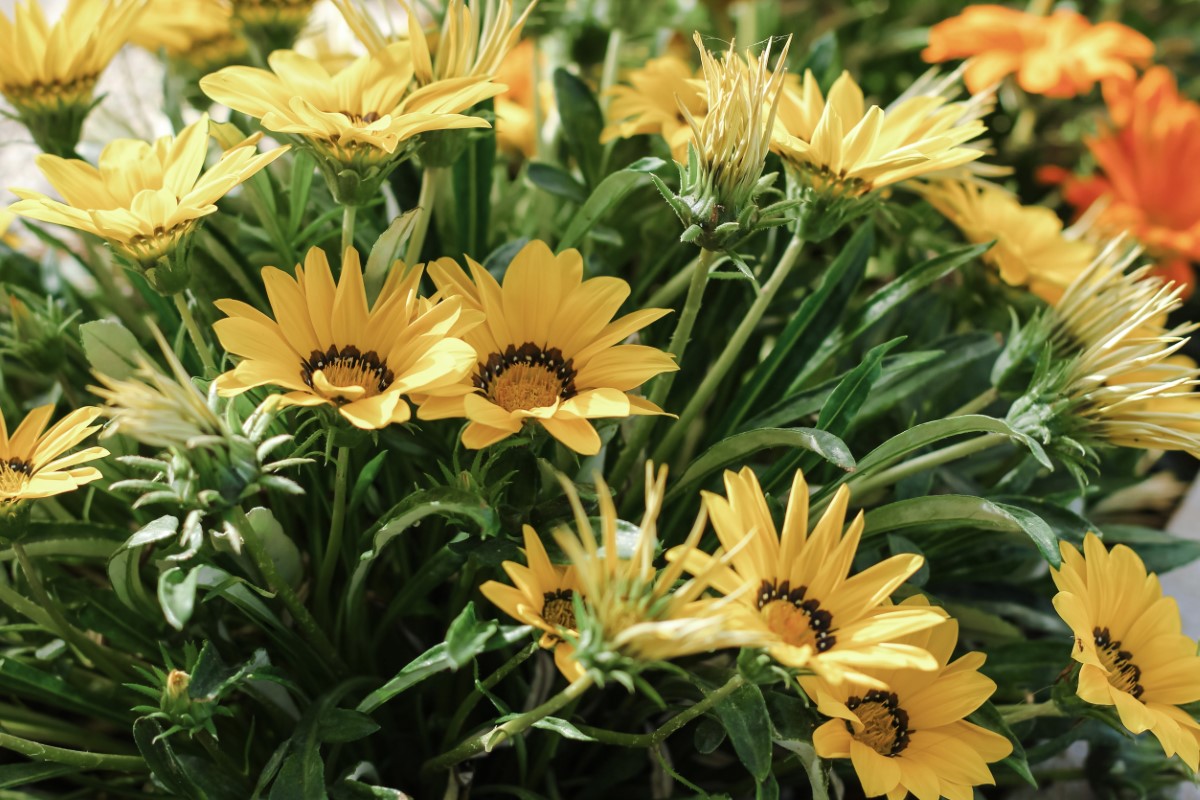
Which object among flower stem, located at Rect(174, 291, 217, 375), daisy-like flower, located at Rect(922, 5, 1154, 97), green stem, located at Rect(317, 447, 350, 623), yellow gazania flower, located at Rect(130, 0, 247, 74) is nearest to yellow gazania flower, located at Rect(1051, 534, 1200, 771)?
green stem, located at Rect(317, 447, 350, 623)

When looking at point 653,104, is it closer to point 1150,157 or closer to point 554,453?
point 554,453

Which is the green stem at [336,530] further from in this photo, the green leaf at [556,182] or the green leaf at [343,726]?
the green leaf at [556,182]

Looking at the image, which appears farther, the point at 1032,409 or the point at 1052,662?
the point at 1052,662

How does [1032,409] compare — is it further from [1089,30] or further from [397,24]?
[397,24]

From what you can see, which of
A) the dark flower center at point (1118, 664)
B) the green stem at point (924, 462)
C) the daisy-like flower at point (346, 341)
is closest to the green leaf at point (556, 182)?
the daisy-like flower at point (346, 341)

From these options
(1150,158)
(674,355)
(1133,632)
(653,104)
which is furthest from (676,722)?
(1150,158)

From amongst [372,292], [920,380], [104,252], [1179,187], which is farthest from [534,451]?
[1179,187]
